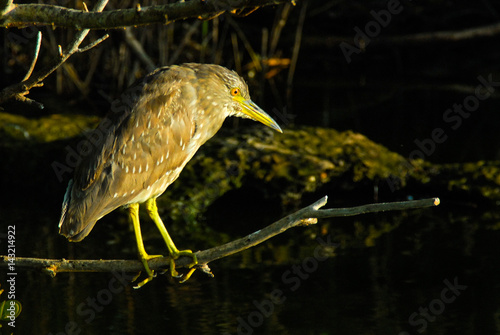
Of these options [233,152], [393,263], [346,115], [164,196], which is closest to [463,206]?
[393,263]

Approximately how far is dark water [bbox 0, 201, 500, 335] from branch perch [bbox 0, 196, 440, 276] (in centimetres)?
99

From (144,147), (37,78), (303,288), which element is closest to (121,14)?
(37,78)

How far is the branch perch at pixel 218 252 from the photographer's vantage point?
3572 millimetres

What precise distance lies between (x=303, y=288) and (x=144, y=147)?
72.2 inches

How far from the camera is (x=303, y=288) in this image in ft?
20.2

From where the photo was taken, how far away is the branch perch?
3.57 meters

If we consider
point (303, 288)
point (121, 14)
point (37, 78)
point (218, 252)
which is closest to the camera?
point (121, 14)

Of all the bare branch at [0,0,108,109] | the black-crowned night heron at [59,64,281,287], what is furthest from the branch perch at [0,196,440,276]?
the bare branch at [0,0,108,109]

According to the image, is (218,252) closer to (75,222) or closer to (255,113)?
(75,222)

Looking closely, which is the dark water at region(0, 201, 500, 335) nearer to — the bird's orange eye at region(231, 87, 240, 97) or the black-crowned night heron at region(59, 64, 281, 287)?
the black-crowned night heron at region(59, 64, 281, 287)

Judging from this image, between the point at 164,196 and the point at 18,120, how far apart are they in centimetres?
264

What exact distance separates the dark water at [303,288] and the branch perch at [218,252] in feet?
3.24

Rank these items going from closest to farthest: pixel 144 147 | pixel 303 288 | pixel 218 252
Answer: pixel 218 252 < pixel 144 147 < pixel 303 288

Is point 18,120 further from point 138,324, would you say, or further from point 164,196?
point 138,324
